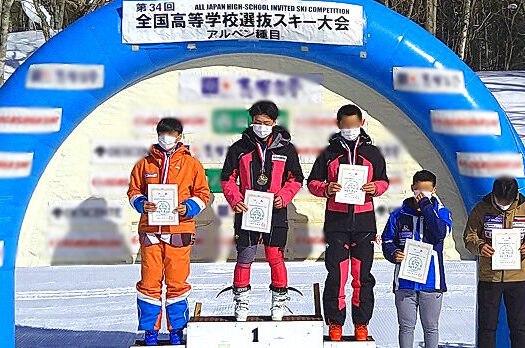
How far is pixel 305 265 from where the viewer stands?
27.8 ft

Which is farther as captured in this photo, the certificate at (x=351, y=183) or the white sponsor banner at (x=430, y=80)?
the white sponsor banner at (x=430, y=80)

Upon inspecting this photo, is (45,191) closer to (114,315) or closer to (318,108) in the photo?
(114,315)

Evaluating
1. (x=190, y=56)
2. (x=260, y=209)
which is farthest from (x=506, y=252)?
(x=190, y=56)

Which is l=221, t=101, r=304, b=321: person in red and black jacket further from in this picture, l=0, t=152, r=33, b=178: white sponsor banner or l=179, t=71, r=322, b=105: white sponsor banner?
l=179, t=71, r=322, b=105: white sponsor banner

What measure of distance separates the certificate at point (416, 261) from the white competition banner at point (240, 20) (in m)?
1.43

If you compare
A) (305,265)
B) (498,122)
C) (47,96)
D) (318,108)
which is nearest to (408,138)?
(318,108)

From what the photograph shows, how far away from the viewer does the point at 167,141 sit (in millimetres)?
4836

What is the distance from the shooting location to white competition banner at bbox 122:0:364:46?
5059mm

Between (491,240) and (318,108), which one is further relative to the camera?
(318,108)

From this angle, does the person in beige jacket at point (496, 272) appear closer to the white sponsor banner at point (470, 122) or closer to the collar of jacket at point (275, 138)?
the white sponsor banner at point (470, 122)

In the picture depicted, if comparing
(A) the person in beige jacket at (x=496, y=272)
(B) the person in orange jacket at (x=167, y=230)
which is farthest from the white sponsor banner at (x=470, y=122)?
Answer: (B) the person in orange jacket at (x=167, y=230)

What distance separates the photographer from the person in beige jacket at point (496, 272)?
4.59 m

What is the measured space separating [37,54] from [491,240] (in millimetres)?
3134

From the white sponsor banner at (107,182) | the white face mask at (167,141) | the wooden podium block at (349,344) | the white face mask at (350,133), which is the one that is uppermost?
the white face mask at (350,133)
